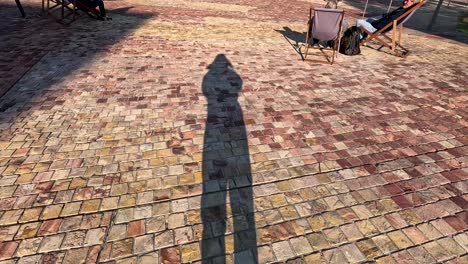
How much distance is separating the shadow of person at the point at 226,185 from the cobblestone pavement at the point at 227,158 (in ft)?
0.06

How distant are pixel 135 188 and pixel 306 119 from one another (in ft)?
9.40

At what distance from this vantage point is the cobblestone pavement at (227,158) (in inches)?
104

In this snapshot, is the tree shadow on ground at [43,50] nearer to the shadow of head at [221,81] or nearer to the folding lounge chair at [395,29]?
the shadow of head at [221,81]

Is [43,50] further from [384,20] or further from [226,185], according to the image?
[384,20]

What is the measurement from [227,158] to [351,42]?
5817 mm

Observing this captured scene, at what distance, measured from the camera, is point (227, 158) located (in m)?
3.69

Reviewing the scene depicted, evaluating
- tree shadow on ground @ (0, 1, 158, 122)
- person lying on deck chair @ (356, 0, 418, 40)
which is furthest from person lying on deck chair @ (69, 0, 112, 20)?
person lying on deck chair @ (356, 0, 418, 40)

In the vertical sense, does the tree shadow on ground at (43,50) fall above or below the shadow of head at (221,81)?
above

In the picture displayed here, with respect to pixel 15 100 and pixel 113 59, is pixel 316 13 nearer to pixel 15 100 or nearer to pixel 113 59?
pixel 113 59

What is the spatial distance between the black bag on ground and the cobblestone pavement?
53 cm

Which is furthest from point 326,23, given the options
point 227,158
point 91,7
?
point 91,7

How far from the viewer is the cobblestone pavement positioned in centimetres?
264

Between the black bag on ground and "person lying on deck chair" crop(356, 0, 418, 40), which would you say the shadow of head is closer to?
the black bag on ground

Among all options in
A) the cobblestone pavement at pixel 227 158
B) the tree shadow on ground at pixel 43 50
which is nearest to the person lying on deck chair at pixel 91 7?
the tree shadow on ground at pixel 43 50
